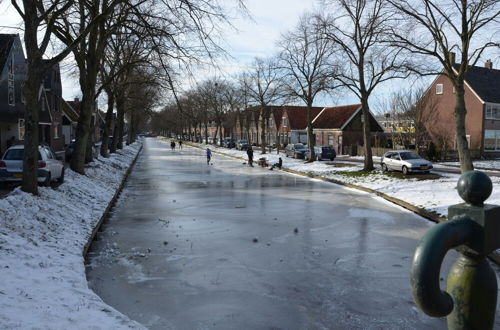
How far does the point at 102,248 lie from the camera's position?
9695 mm

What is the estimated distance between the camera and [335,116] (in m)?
56.6

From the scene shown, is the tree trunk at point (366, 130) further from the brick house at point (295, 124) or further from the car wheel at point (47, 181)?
the brick house at point (295, 124)

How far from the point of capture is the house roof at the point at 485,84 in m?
41.3

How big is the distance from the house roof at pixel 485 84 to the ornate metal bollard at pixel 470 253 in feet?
142

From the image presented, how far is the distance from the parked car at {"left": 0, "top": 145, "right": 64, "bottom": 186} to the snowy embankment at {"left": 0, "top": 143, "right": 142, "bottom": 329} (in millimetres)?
1790

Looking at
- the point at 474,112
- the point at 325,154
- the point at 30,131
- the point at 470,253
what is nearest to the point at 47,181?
the point at 30,131

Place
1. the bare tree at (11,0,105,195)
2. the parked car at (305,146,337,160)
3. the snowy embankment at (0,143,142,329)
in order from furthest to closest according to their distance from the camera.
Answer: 1. the parked car at (305,146,337,160)
2. the bare tree at (11,0,105,195)
3. the snowy embankment at (0,143,142,329)

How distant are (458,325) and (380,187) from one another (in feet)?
61.0

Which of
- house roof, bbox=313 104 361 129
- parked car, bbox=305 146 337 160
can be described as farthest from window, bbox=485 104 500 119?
parked car, bbox=305 146 337 160

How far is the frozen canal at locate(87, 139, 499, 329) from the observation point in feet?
20.0

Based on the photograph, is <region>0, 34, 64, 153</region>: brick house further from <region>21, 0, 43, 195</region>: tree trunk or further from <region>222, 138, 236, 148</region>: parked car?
<region>222, 138, 236, 148</region>: parked car

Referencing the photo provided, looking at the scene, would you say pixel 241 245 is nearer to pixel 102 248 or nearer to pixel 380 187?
pixel 102 248

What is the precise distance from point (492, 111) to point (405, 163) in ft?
74.1

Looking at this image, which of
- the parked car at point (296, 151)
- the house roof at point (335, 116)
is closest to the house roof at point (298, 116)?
the house roof at point (335, 116)
